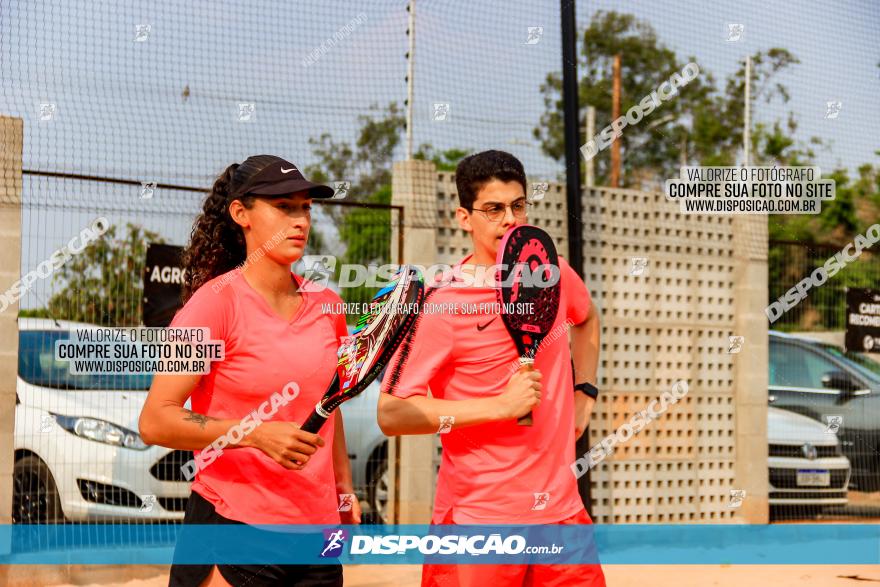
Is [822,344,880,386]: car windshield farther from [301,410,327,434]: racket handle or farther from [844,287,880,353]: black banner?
[301,410,327,434]: racket handle

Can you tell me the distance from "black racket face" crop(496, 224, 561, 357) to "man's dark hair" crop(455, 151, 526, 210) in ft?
0.77

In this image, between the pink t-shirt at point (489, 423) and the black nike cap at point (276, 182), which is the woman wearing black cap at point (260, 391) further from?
the pink t-shirt at point (489, 423)

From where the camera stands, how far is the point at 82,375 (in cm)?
778

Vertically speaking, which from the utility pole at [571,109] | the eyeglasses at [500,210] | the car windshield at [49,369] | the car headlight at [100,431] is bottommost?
the car headlight at [100,431]

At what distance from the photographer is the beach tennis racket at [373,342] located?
10.2 ft

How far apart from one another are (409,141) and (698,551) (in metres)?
4.08

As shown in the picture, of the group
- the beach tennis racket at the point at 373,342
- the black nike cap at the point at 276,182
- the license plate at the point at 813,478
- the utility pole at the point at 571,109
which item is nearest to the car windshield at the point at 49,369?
→ the utility pole at the point at 571,109

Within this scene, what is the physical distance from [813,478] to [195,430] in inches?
341

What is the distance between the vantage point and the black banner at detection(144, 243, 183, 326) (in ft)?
24.8

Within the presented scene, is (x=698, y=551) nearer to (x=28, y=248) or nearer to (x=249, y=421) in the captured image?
(x=28, y=248)

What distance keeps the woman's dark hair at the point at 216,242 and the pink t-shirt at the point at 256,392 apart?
0.18 meters

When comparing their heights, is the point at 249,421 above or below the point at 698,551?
above

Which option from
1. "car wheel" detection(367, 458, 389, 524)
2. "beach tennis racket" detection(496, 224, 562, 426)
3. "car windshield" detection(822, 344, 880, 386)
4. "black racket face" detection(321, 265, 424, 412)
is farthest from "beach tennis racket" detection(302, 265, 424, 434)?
"car windshield" detection(822, 344, 880, 386)

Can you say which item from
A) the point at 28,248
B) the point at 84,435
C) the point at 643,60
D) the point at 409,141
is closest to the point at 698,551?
Answer: the point at 409,141
